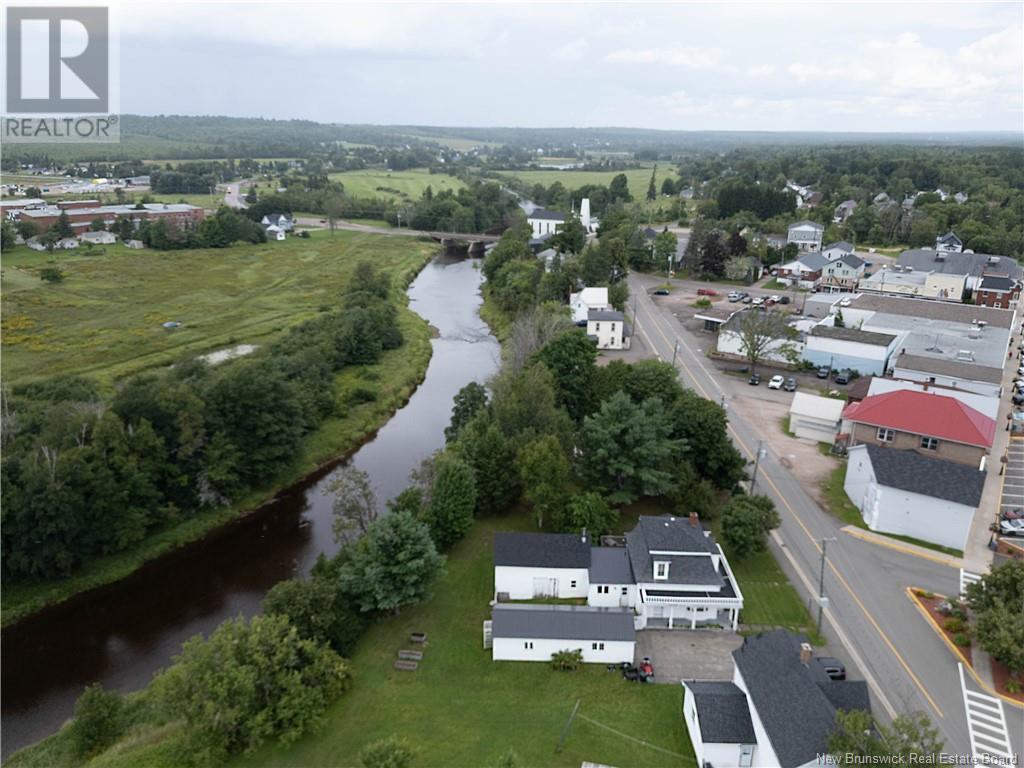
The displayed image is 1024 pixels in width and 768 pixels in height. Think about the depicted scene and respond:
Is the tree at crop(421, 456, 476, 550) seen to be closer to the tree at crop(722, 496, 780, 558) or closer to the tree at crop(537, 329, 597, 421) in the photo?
the tree at crop(722, 496, 780, 558)

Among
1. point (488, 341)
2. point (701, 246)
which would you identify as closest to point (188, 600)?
point (488, 341)

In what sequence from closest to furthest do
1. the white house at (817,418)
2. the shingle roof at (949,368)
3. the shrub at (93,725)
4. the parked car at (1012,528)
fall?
1. the shrub at (93,725)
2. the parked car at (1012,528)
3. the white house at (817,418)
4. the shingle roof at (949,368)

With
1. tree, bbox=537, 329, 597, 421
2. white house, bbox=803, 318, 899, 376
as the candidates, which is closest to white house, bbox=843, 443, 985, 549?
tree, bbox=537, 329, 597, 421

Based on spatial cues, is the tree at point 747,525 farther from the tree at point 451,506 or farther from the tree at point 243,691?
the tree at point 243,691

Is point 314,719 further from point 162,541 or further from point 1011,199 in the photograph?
point 1011,199

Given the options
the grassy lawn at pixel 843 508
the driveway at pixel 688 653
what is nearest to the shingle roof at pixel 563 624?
the driveway at pixel 688 653

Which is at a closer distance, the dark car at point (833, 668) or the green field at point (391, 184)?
the dark car at point (833, 668)
